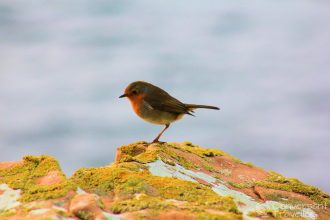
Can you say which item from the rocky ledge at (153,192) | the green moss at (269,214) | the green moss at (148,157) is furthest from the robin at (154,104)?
the green moss at (269,214)

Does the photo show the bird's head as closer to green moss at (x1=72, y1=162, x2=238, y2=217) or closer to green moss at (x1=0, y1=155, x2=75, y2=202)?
green moss at (x1=0, y1=155, x2=75, y2=202)

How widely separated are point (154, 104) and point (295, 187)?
9.69 ft

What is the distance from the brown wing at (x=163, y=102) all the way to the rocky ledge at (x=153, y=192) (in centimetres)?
209

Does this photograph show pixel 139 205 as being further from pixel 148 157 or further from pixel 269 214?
pixel 148 157

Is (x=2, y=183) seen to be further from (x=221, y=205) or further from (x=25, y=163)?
(x=221, y=205)

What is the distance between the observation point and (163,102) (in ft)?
26.3

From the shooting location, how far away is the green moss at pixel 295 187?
5.46 m

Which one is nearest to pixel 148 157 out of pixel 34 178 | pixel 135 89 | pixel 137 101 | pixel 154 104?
pixel 34 178

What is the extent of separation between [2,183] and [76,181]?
0.69m

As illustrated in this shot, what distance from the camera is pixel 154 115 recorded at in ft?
26.2

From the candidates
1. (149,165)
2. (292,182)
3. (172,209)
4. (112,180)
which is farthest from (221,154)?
(172,209)

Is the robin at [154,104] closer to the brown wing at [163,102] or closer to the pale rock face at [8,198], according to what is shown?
the brown wing at [163,102]

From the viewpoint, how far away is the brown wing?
314 inches

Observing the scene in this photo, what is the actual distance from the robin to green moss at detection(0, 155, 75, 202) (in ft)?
11.0
